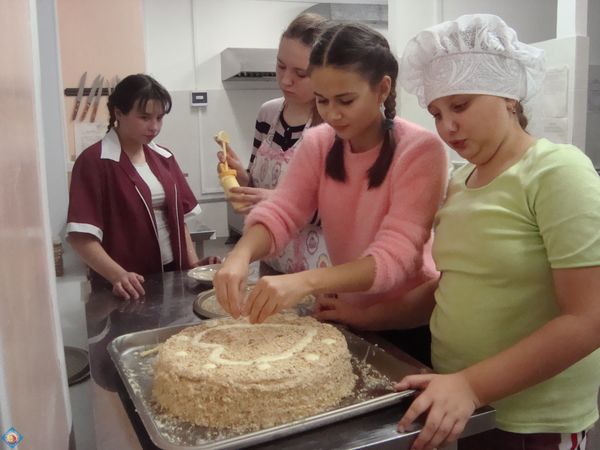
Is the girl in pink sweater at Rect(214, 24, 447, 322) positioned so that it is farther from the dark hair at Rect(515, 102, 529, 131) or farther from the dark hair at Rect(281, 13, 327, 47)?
the dark hair at Rect(281, 13, 327, 47)

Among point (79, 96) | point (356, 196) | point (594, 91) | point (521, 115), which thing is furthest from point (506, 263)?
point (594, 91)

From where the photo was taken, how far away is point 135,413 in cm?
87

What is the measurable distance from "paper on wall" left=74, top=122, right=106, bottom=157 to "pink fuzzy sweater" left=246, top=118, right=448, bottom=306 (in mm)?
2503

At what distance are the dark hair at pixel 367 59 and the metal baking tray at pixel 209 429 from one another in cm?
35

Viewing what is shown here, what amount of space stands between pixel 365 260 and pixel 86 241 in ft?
3.66

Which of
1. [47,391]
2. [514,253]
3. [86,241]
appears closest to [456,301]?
[514,253]

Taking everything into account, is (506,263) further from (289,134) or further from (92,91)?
(92,91)

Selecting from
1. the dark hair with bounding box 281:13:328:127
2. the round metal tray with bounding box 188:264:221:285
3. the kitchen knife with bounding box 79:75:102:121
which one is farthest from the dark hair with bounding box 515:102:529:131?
the kitchen knife with bounding box 79:75:102:121

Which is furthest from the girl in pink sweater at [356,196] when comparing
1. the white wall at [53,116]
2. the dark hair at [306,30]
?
the white wall at [53,116]

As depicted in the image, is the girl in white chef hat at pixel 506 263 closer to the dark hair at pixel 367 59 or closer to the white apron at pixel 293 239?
the dark hair at pixel 367 59

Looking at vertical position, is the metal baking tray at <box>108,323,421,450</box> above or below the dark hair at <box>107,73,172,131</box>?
below

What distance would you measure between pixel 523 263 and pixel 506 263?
0.02m

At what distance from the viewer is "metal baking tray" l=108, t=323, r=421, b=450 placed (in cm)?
74

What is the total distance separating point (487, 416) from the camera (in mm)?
816
